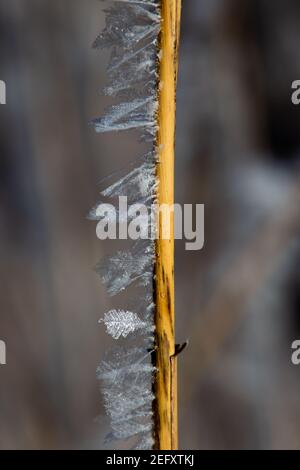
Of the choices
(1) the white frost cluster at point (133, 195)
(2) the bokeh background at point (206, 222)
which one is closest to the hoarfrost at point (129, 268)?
(1) the white frost cluster at point (133, 195)

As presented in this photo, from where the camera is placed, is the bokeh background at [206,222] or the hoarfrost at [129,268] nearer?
the hoarfrost at [129,268]

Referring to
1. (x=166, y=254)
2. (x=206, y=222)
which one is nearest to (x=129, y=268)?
(x=166, y=254)

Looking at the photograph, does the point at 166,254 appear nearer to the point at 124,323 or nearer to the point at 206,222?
the point at 124,323

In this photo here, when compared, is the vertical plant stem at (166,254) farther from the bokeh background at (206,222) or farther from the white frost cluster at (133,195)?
the bokeh background at (206,222)

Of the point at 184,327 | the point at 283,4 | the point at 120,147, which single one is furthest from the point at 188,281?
the point at 283,4

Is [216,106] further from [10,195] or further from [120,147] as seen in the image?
[10,195]

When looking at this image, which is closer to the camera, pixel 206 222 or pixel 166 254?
pixel 166 254

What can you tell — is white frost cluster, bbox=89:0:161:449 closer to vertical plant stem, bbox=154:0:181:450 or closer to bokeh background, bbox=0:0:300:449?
vertical plant stem, bbox=154:0:181:450
